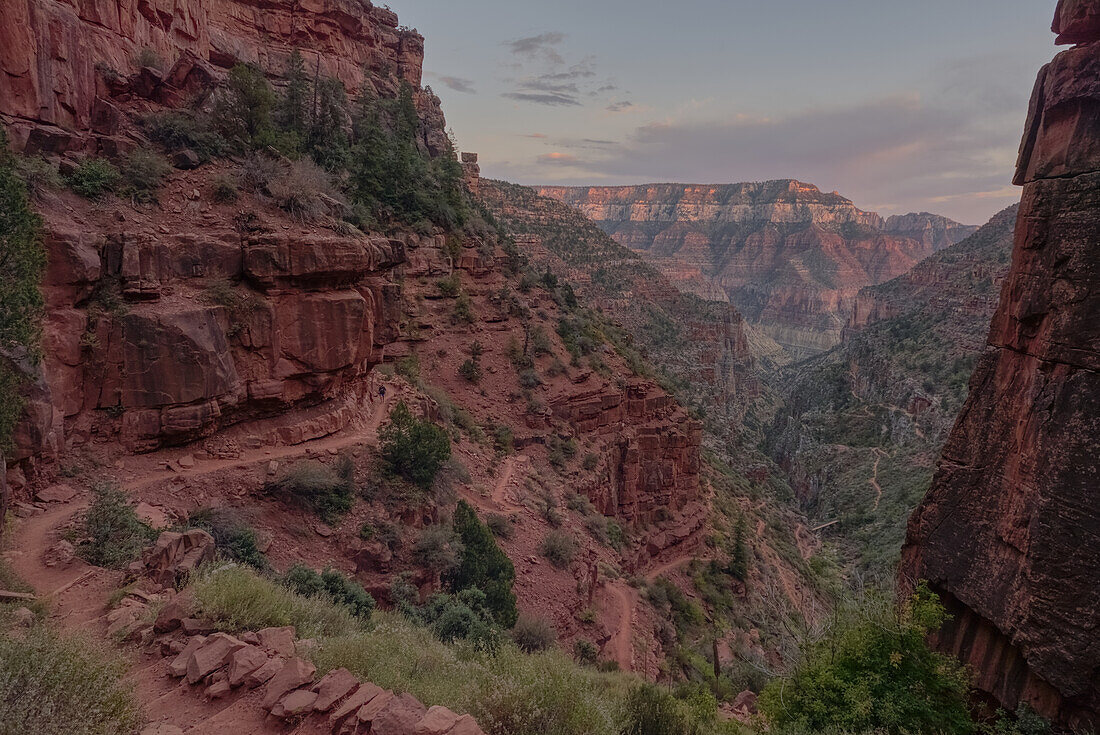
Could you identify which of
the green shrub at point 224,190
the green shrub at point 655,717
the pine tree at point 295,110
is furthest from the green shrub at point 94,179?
the green shrub at point 655,717

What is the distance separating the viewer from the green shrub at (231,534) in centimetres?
1012

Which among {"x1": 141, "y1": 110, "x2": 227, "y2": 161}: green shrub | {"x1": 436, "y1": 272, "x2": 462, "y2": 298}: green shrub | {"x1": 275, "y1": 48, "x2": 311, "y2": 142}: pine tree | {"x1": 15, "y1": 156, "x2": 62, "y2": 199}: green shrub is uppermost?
{"x1": 275, "y1": 48, "x2": 311, "y2": 142}: pine tree

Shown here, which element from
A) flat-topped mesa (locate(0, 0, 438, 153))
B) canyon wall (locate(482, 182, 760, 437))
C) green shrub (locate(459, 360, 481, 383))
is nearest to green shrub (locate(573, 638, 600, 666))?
green shrub (locate(459, 360, 481, 383))

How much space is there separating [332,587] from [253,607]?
11.5 ft

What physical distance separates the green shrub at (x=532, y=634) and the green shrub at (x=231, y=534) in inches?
233

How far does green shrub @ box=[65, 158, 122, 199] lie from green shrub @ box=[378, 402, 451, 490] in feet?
29.7

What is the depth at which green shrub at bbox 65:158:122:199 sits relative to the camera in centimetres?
1227

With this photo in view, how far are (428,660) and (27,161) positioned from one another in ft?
45.3

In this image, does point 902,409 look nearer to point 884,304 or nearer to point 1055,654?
point 884,304

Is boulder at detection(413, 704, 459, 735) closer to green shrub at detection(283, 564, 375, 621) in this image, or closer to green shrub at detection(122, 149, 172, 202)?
green shrub at detection(283, 564, 375, 621)

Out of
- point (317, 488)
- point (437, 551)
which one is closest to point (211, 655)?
point (317, 488)

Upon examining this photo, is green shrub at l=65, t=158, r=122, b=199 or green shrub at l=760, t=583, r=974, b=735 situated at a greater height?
green shrub at l=65, t=158, r=122, b=199

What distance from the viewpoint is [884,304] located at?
94938mm

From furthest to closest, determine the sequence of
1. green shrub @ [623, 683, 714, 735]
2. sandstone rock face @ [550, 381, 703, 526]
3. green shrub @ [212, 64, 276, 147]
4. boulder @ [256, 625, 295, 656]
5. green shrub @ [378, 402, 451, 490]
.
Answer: sandstone rock face @ [550, 381, 703, 526] < green shrub @ [212, 64, 276, 147] < green shrub @ [378, 402, 451, 490] < green shrub @ [623, 683, 714, 735] < boulder @ [256, 625, 295, 656]
